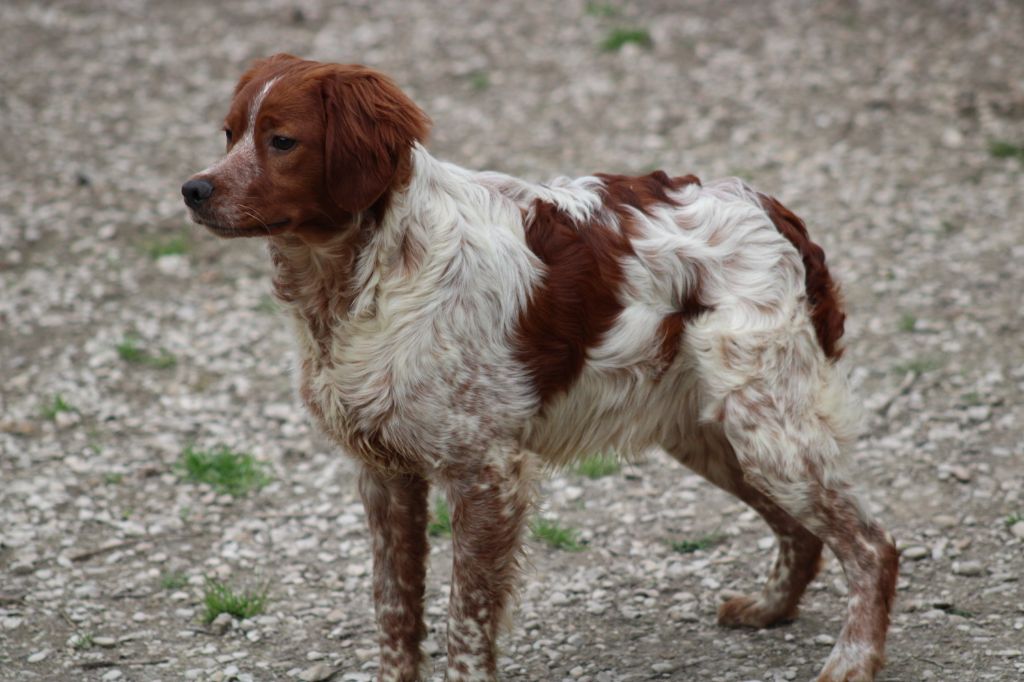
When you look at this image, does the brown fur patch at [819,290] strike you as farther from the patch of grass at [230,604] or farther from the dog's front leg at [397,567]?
the patch of grass at [230,604]

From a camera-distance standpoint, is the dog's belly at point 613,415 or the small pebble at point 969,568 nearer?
the dog's belly at point 613,415

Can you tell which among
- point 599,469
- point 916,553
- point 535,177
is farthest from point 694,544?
point 535,177

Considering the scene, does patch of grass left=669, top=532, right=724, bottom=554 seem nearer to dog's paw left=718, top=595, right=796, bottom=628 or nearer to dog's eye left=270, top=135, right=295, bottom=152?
dog's paw left=718, top=595, right=796, bottom=628

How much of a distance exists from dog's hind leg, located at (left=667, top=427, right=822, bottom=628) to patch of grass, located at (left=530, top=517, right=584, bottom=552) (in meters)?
0.92

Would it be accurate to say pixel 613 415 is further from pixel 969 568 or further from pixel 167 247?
pixel 167 247

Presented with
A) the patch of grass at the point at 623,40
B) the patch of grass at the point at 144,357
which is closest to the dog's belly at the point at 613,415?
the patch of grass at the point at 144,357

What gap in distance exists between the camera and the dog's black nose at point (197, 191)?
3.65 metres

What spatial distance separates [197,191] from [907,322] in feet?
14.8

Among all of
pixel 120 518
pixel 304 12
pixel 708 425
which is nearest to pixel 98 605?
pixel 120 518

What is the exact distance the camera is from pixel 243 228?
3695 millimetres

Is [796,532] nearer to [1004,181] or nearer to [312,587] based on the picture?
[312,587]

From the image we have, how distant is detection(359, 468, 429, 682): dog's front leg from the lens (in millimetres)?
4223

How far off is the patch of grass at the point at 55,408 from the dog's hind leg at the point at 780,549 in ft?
11.5

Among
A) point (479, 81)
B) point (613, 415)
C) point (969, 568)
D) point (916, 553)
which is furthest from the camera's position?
point (479, 81)
